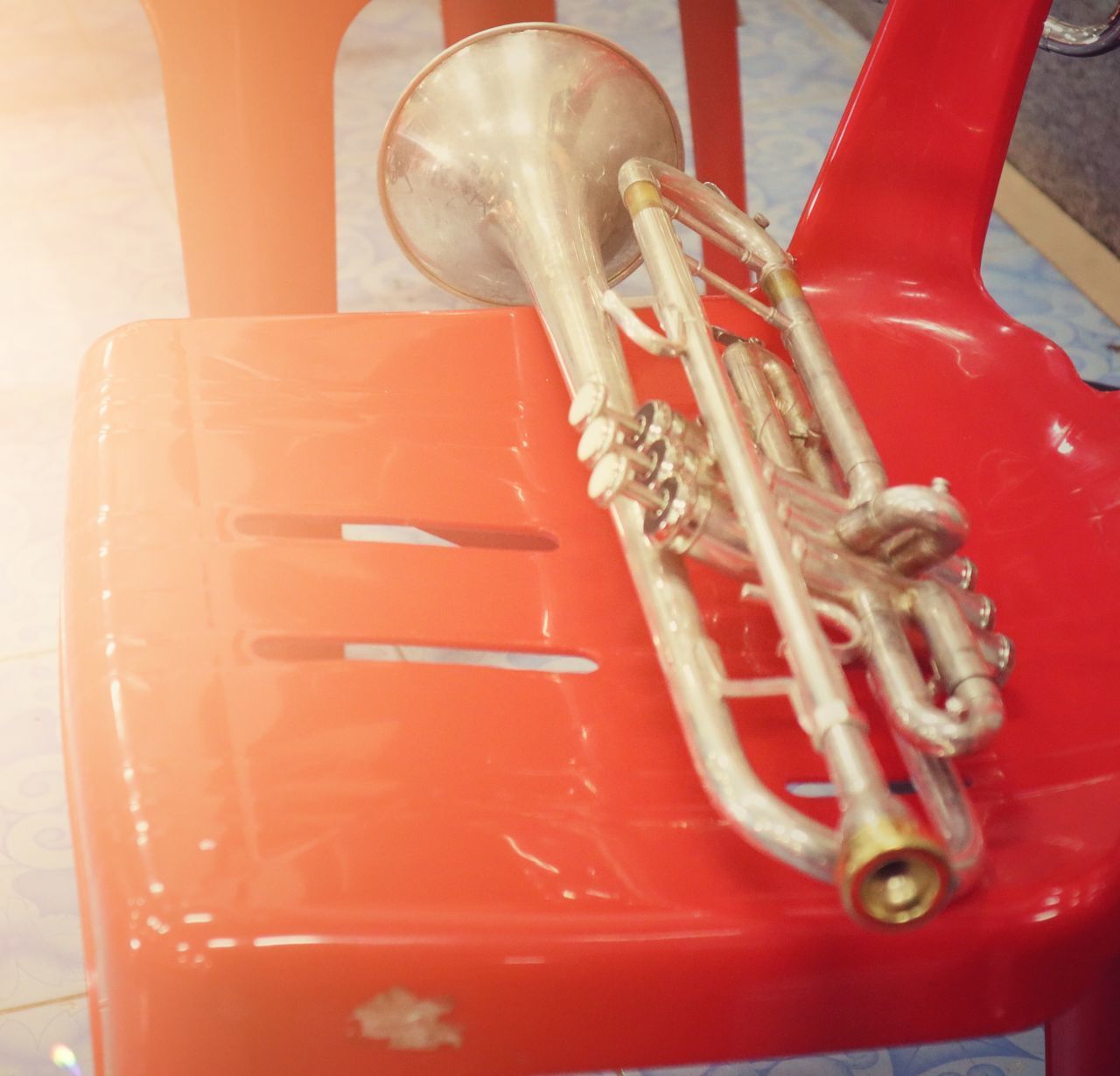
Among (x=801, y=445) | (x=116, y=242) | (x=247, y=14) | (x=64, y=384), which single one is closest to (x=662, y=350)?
(x=801, y=445)

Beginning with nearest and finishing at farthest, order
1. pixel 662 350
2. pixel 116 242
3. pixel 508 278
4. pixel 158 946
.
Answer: pixel 158 946 < pixel 662 350 < pixel 508 278 < pixel 116 242

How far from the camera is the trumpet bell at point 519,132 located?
823 mm

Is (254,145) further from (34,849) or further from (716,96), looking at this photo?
(34,849)

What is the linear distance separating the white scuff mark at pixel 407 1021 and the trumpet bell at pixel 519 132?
0.47 meters

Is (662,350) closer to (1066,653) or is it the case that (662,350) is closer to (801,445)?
(801,445)

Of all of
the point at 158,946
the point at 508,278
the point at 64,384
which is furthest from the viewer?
the point at 64,384

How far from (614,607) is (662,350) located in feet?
0.46

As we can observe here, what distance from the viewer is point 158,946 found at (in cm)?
50

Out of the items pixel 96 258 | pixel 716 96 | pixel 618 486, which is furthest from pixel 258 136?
pixel 96 258

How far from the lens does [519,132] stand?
828mm

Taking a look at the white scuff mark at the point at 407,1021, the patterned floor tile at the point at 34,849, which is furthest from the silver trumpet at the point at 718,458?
the patterned floor tile at the point at 34,849

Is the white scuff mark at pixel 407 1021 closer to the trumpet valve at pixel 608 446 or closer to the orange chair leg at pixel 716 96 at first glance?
the trumpet valve at pixel 608 446

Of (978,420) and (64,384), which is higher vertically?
(978,420)

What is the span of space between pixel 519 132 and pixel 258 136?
11.1 inches
